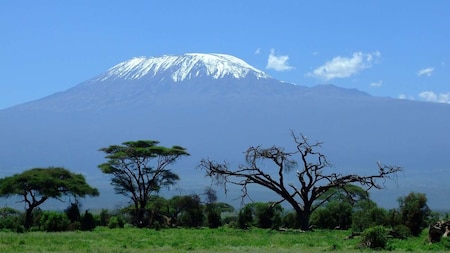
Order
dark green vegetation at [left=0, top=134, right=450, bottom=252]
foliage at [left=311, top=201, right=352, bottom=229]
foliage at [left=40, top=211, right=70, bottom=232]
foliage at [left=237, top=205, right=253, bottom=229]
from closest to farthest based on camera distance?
dark green vegetation at [left=0, top=134, right=450, bottom=252] → foliage at [left=40, top=211, right=70, bottom=232] → foliage at [left=311, top=201, right=352, bottom=229] → foliage at [left=237, top=205, right=253, bottom=229]

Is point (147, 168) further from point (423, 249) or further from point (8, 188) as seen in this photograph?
point (423, 249)

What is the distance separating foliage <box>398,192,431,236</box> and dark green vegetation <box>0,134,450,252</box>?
0.16ft

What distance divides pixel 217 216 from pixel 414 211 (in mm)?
19543

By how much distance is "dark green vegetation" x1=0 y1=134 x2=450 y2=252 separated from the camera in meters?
28.9

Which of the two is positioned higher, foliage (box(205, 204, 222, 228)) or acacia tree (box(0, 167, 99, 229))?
acacia tree (box(0, 167, 99, 229))

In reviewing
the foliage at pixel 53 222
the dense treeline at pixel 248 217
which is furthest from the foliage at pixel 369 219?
the foliage at pixel 53 222

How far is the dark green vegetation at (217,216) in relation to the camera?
28906 millimetres

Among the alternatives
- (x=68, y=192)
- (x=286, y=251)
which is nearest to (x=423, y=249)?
(x=286, y=251)

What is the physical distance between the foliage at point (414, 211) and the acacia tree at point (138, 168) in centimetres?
2184

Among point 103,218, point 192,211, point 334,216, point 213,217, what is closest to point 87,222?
point 192,211

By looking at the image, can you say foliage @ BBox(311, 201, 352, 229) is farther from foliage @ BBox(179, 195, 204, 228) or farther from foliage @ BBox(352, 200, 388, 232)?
foliage @ BBox(179, 195, 204, 228)

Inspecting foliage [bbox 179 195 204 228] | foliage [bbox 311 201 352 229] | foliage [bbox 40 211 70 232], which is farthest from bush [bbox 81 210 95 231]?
foliage [bbox 311 201 352 229]

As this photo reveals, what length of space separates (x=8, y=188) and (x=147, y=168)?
40.2 ft

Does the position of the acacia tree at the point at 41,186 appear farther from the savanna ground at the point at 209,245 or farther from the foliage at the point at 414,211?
the foliage at the point at 414,211
